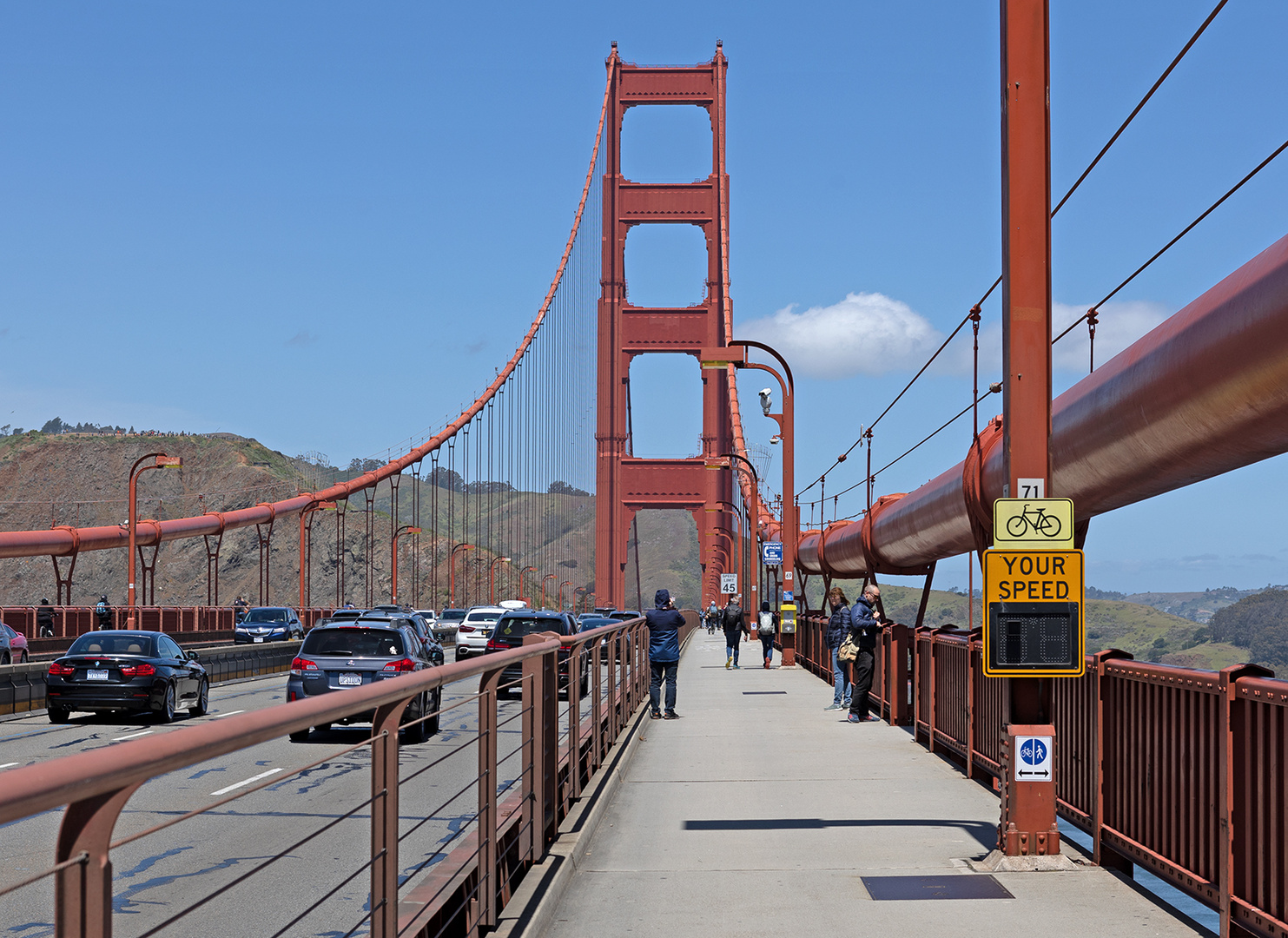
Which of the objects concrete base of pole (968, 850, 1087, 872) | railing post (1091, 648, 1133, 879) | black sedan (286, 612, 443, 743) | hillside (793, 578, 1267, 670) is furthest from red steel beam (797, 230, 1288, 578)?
hillside (793, 578, 1267, 670)

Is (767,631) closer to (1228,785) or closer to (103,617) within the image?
(103,617)

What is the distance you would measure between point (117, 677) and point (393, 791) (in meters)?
17.4

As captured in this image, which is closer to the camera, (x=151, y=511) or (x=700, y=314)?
(x=700, y=314)

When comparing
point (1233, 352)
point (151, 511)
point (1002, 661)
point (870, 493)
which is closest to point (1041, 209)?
point (1233, 352)

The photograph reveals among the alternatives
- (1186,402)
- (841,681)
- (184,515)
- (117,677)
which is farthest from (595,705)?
(184,515)

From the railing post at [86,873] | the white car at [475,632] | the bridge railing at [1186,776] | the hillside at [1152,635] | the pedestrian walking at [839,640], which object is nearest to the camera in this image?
the railing post at [86,873]

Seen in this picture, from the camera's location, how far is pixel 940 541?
20.3 m

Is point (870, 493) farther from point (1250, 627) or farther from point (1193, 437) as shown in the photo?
point (1250, 627)

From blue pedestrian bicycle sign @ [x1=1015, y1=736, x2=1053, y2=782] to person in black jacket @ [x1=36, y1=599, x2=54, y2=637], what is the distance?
Answer: 4831cm

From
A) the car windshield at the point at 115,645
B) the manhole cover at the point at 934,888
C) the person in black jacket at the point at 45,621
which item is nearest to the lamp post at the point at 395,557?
the person in black jacket at the point at 45,621

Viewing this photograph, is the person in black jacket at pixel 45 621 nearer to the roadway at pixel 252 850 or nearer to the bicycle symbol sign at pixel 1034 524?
the roadway at pixel 252 850

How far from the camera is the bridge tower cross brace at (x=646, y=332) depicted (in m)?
83.5

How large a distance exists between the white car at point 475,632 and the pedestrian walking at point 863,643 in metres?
20.9

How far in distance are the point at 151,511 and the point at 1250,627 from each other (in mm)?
108654
